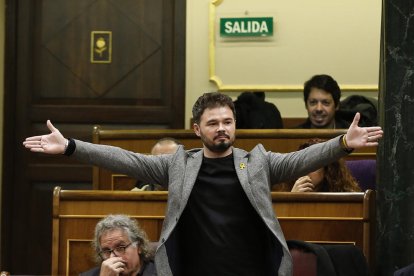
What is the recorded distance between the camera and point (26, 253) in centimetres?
410

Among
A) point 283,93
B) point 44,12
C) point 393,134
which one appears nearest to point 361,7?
point 283,93

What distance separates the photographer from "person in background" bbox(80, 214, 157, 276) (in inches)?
88.0

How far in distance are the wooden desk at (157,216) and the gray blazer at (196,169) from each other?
34 centimetres

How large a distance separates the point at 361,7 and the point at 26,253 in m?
2.00

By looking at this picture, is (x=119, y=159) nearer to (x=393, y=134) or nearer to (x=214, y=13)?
(x=393, y=134)

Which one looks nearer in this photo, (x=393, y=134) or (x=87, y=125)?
(x=393, y=134)

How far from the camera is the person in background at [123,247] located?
7.33 feet

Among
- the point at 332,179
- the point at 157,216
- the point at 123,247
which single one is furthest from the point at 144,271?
the point at 332,179

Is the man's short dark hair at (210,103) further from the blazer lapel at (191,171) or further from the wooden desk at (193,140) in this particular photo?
the wooden desk at (193,140)

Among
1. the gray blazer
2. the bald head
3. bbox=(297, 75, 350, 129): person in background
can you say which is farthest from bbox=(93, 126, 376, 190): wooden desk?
the gray blazer

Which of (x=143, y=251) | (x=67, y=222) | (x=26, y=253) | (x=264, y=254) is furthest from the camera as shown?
(x=26, y=253)

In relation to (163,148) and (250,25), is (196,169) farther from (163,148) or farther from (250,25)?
(250,25)

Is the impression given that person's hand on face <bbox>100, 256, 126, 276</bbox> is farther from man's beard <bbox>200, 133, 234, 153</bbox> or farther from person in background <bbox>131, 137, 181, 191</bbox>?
person in background <bbox>131, 137, 181, 191</bbox>

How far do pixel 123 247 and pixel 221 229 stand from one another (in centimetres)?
37
